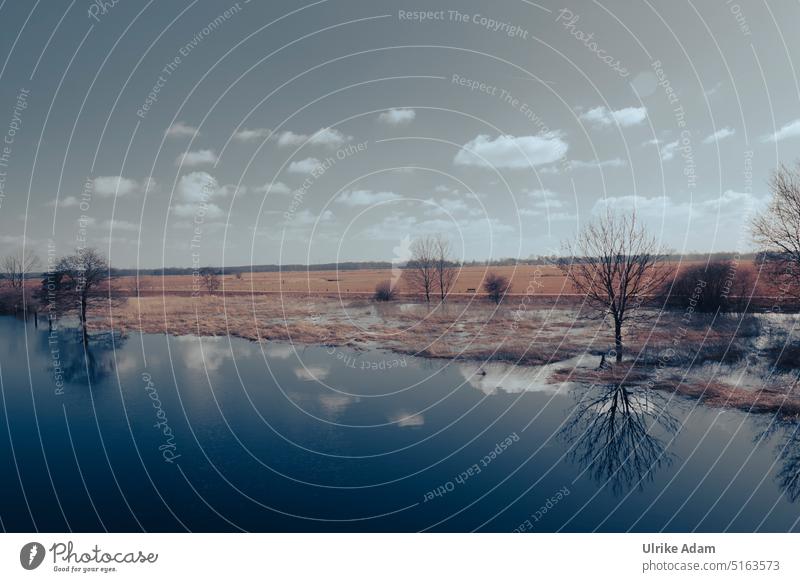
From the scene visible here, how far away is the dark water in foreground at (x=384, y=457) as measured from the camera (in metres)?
13.2

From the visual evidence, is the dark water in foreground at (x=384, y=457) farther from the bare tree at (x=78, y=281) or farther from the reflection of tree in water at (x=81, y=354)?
the bare tree at (x=78, y=281)

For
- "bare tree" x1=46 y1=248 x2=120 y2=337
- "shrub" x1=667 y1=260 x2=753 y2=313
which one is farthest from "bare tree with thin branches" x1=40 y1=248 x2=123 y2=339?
"shrub" x1=667 y1=260 x2=753 y2=313

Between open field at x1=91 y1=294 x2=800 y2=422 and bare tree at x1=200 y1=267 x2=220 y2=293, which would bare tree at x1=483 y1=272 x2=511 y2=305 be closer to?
open field at x1=91 y1=294 x2=800 y2=422

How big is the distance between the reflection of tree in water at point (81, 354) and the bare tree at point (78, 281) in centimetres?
265

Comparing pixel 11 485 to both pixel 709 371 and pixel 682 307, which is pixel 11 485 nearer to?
pixel 709 371

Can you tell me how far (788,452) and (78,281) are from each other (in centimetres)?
5690

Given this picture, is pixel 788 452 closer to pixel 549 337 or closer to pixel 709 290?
pixel 549 337

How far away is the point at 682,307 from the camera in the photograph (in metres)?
48.3

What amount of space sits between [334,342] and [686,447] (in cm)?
2641

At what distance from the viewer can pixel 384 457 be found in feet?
54.9

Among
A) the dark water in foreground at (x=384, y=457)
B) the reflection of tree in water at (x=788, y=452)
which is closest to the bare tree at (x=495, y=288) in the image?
the dark water in foreground at (x=384, y=457)

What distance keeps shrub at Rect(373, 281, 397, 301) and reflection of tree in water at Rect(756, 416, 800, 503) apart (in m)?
53.2

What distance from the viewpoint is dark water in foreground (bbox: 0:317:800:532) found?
13188 mm

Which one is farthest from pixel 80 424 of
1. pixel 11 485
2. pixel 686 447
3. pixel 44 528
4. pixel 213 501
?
pixel 686 447
